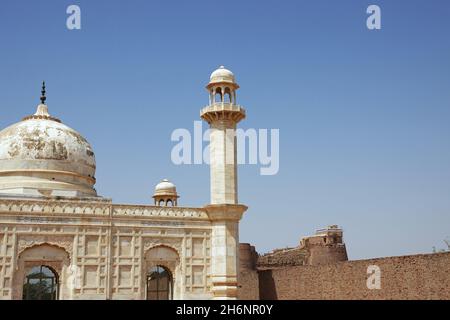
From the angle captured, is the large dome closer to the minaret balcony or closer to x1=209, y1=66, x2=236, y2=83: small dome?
the minaret balcony

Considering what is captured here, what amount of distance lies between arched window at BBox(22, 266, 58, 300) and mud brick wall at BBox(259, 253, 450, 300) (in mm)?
11094

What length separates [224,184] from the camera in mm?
23234

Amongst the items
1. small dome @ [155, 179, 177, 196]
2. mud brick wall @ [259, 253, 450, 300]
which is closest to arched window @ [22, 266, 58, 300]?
mud brick wall @ [259, 253, 450, 300]

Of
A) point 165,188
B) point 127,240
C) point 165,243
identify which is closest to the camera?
point 127,240

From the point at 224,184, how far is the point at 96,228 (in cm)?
530

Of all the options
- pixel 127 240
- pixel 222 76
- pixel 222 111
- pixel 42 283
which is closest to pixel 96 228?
pixel 127 240

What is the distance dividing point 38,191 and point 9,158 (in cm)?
200

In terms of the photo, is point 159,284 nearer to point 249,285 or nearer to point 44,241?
point 44,241

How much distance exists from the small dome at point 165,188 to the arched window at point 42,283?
45.8 feet
